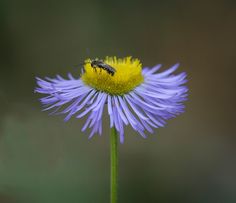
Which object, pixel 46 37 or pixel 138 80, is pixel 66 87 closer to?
pixel 138 80

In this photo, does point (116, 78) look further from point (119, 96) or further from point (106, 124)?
point (106, 124)

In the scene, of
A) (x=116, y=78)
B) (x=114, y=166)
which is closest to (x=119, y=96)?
(x=116, y=78)

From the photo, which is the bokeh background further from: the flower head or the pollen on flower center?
the pollen on flower center

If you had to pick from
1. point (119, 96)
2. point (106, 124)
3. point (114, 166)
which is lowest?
point (114, 166)

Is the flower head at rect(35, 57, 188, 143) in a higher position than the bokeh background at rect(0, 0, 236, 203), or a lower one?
lower

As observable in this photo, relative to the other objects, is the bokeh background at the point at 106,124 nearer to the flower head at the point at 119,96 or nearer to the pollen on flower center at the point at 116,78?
the flower head at the point at 119,96

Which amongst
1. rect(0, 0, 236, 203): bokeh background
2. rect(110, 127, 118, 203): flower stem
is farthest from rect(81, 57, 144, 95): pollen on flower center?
rect(0, 0, 236, 203): bokeh background
